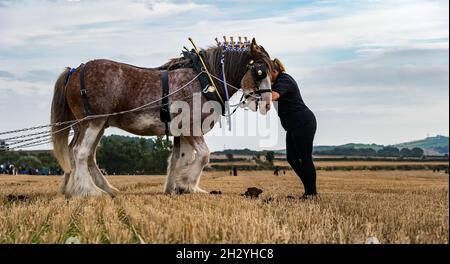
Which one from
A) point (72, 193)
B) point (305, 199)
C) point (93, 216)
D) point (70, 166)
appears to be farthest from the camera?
point (70, 166)

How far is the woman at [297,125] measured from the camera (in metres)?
9.12

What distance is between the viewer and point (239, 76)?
10.6m

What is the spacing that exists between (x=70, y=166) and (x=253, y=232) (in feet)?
23.2

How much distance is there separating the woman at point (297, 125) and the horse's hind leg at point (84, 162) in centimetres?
350

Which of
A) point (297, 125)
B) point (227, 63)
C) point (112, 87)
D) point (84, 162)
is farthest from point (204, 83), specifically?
point (84, 162)

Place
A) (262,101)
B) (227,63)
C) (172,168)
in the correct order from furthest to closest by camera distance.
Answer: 1. (172,168)
2. (227,63)
3. (262,101)

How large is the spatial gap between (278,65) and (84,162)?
411 cm

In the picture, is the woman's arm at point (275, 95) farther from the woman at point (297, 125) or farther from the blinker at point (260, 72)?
the blinker at point (260, 72)

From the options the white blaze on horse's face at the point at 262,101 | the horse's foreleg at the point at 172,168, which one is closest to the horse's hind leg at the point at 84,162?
the horse's foreleg at the point at 172,168

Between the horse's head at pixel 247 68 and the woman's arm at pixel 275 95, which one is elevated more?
the horse's head at pixel 247 68

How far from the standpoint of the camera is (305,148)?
30.0 feet

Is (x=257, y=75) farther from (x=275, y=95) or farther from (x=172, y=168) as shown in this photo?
(x=172, y=168)

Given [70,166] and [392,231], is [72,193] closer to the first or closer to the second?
[70,166]
